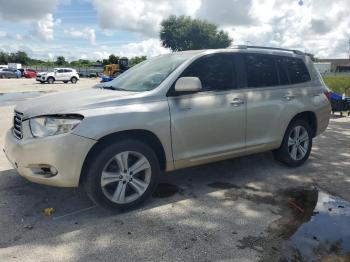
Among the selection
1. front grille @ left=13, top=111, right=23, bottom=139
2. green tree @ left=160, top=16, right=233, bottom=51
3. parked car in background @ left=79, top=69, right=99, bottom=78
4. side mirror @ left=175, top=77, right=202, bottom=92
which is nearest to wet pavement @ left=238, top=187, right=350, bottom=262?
side mirror @ left=175, top=77, right=202, bottom=92

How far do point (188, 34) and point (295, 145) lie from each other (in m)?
68.4

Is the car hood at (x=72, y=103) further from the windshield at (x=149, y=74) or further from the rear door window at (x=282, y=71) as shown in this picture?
the rear door window at (x=282, y=71)

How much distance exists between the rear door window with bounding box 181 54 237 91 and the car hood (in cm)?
87

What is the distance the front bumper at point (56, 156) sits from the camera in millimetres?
3826

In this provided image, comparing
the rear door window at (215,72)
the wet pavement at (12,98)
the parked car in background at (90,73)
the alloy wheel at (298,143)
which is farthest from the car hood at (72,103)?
the parked car in background at (90,73)

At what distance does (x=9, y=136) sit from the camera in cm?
448

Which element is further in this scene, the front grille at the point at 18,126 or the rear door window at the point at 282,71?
the rear door window at the point at 282,71

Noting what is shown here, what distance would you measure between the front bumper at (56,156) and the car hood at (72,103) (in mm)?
293

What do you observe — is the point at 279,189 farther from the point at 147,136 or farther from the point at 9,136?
the point at 9,136

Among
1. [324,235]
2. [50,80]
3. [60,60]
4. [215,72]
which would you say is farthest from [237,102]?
[60,60]

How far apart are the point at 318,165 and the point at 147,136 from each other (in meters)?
3.22

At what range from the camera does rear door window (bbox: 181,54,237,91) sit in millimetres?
4770

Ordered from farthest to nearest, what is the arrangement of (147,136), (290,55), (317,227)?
(290,55) < (147,136) < (317,227)

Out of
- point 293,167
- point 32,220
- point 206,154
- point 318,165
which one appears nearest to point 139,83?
point 206,154
